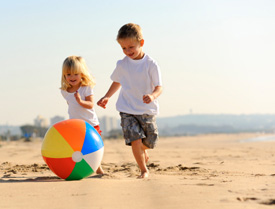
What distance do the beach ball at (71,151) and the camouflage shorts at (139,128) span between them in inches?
21.2

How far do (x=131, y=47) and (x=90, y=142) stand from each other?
4.22 feet

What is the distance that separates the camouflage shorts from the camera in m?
5.58

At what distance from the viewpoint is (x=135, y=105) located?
5.62 metres

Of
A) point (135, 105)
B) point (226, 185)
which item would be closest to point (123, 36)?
point (135, 105)

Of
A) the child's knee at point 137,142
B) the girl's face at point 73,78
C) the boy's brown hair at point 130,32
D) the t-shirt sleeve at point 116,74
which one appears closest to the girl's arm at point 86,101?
the girl's face at point 73,78

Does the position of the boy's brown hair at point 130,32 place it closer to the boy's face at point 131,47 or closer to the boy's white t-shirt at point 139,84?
the boy's face at point 131,47

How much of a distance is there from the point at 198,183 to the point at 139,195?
3.13 ft

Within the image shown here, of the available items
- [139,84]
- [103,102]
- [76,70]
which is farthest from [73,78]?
[139,84]

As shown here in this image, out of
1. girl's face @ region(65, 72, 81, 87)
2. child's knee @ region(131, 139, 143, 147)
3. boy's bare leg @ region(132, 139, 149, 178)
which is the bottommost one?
boy's bare leg @ region(132, 139, 149, 178)

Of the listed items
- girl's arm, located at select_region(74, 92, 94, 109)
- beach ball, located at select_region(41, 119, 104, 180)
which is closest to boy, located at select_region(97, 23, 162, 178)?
girl's arm, located at select_region(74, 92, 94, 109)

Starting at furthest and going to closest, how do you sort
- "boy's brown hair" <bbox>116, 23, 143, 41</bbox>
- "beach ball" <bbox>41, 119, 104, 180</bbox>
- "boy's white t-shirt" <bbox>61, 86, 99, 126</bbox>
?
1. "boy's white t-shirt" <bbox>61, 86, 99, 126</bbox>
2. "boy's brown hair" <bbox>116, 23, 143, 41</bbox>
3. "beach ball" <bbox>41, 119, 104, 180</bbox>

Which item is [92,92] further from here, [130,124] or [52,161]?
[52,161]

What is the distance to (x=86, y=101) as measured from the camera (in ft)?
19.6

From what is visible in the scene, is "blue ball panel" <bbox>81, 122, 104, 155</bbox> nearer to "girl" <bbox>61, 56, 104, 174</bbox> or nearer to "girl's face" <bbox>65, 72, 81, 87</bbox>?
"girl" <bbox>61, 56, 104, 174</bbox>
